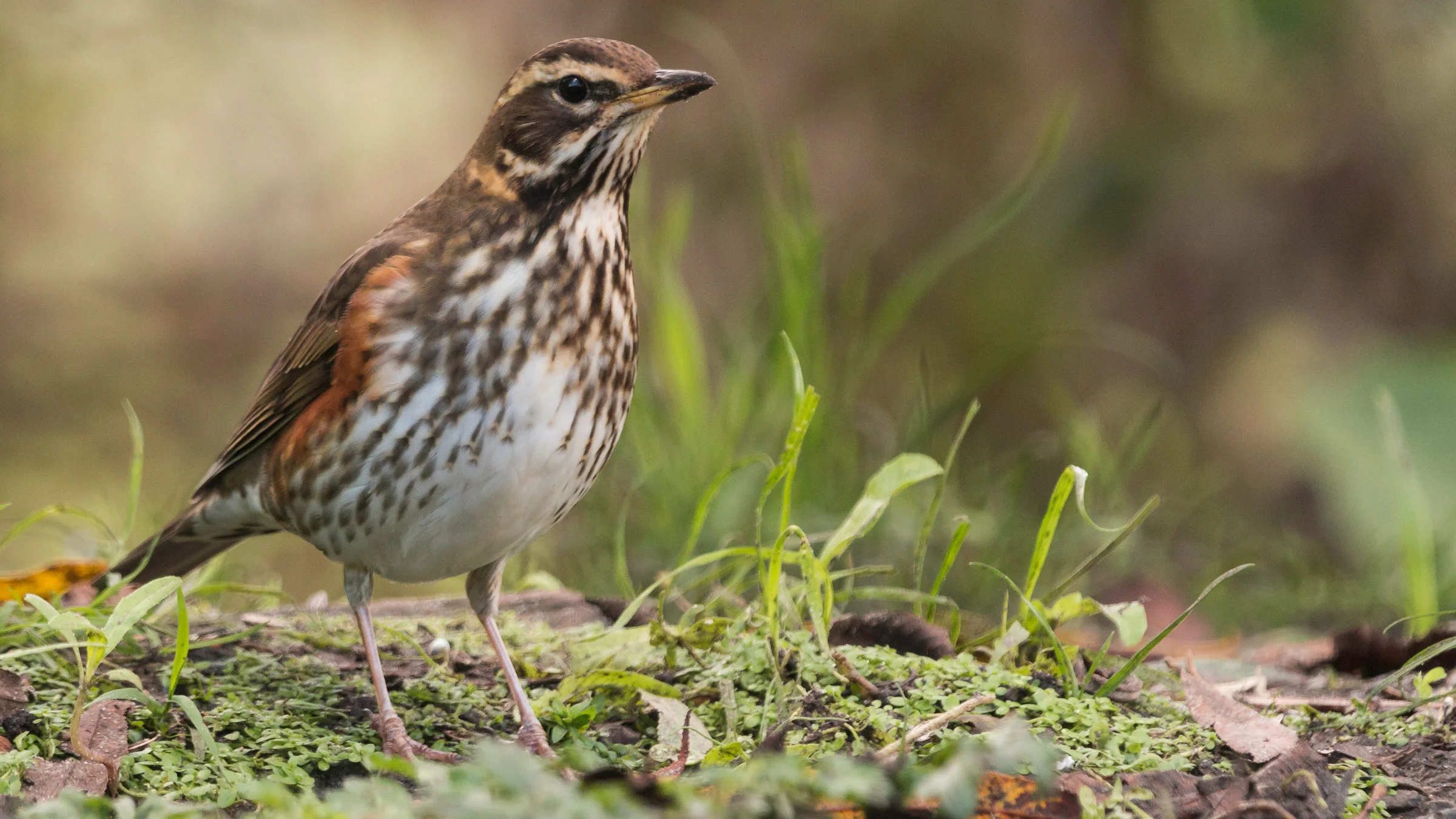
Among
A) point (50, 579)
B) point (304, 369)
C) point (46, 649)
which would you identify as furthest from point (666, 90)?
point (50, 579)

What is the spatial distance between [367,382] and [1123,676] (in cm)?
175

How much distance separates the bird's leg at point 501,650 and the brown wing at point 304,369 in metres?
0.62

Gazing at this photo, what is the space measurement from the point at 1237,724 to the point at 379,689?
182 cm

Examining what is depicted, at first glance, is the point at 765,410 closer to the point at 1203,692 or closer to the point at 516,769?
the point at 1203,692

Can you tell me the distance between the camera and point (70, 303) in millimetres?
9492

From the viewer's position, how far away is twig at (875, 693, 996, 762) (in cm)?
248

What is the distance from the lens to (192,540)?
4.04 m

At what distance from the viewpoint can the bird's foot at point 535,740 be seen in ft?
9.49

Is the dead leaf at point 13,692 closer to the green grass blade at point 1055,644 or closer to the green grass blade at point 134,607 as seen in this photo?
the green grass blade at point 134,607

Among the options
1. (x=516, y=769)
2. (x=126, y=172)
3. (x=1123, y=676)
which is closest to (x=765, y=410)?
(x=1123, y=676)

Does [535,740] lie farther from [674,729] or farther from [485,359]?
[485,359]

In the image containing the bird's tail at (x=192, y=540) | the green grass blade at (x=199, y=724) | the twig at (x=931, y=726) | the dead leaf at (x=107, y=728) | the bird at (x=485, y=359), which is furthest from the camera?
the bird's tail at (x=192, y=540)

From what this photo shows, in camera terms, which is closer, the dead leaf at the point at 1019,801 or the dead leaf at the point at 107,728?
the dead leaf at the point at 1019,801

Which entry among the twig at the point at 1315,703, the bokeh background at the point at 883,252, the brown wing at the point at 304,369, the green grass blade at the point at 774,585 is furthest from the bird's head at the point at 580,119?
the twig at the point at 1315,703
